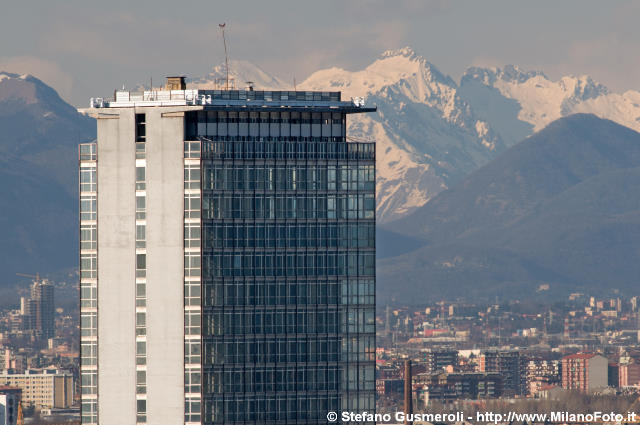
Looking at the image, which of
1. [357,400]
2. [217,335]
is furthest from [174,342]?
[357,400]

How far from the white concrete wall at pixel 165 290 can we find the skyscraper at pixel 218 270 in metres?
0.06

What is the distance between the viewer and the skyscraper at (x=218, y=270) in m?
136

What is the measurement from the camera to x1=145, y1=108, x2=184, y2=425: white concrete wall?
446 feet

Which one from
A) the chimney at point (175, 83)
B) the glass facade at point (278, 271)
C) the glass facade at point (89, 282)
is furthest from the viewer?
the chimney at point (175, 83)

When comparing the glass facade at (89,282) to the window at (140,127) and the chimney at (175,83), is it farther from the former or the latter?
the chimney at (175,83)

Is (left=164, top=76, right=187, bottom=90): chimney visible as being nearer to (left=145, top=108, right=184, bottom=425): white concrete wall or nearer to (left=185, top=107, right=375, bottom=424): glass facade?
(left=185, top=107, right=375, bottom=424): glass facade

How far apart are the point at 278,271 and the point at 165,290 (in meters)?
7.45

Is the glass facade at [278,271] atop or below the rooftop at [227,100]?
below

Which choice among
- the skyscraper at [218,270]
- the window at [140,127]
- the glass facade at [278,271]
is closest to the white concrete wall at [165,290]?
the skyscraper at [218,270]

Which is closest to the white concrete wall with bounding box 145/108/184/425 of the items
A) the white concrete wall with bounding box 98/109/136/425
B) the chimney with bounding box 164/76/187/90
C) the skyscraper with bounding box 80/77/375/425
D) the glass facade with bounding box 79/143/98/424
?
the skyscraper with bounding box 80/77/375/425

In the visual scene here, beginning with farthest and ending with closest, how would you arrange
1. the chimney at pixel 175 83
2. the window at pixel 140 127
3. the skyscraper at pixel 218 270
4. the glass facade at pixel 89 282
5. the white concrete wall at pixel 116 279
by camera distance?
the chimney at pixel 175 83 → the window at pixel 140 127 → the glass facade at pixel 89 282 → the white concrete wall at pixel 116 279 → the skyscraper at pixel 218 270

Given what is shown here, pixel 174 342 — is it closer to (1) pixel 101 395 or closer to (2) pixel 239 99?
(1) pixel 101 395

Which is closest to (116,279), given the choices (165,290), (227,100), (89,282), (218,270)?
(89,282)

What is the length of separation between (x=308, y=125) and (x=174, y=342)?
17.9 m
